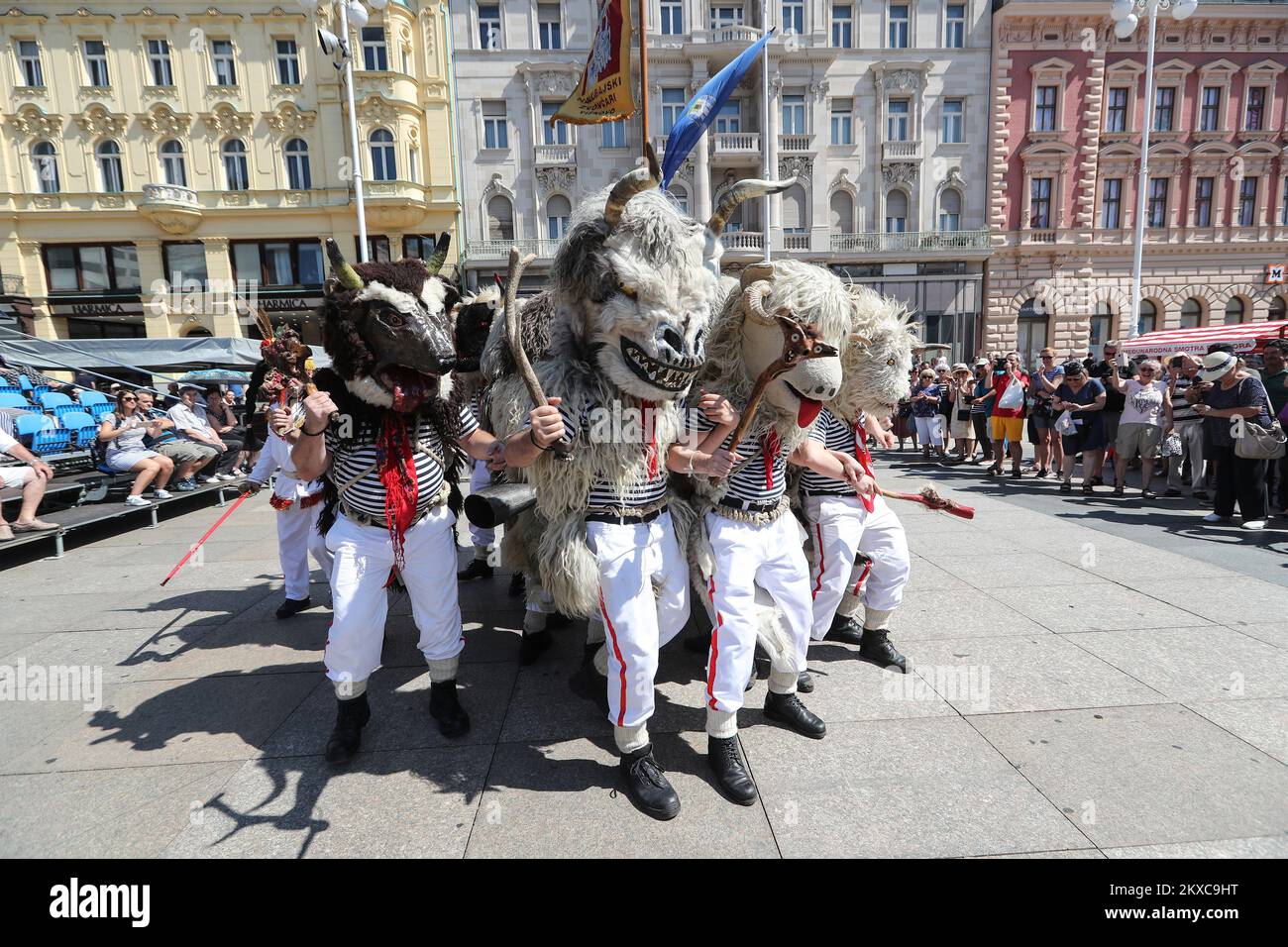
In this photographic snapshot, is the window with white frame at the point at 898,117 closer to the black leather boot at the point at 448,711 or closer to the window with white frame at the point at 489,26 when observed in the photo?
the window with white frame at the point at 489,26

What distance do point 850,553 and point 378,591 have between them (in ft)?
7.31

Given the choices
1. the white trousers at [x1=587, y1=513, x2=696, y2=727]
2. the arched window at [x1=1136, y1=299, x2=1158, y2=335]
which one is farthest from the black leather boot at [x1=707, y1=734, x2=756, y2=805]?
the arched window at [x1=1136, y1=299, x2=1158, y2=335]

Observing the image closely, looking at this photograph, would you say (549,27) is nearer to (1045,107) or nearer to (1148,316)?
(1045,107)

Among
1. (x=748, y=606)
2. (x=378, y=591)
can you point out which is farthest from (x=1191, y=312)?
(x=378, y=591)

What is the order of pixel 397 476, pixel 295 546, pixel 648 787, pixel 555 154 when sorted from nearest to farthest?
pixel 648 787, pixel 397 476, pixel 295 546, pixel 555 154

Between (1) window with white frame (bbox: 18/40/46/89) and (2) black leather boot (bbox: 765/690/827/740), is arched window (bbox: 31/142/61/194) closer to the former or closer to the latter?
(1) window with white frame (bbox: 18/40/46/89)

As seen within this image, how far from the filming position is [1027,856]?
2.02 m

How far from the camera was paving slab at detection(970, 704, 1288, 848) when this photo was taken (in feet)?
6.98

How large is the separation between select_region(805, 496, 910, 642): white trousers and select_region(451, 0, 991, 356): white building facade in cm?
2100

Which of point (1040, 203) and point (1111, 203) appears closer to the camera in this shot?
point (1040, 203)

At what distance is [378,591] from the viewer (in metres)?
2.64
